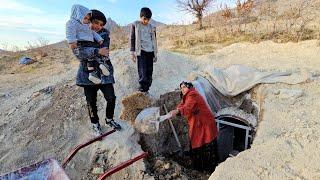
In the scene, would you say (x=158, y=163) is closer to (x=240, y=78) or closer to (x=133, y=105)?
(x=133, y=105)

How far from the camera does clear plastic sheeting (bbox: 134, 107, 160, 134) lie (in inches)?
210

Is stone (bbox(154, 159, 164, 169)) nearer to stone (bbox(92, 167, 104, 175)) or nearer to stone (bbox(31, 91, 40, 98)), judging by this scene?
stone (bbox(92, 167, 104, 175))

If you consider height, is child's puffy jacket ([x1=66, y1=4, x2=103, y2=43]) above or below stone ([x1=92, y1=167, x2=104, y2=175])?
above

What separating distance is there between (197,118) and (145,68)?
1.33m

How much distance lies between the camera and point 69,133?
585 centimetres

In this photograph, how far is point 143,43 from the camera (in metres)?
5.76

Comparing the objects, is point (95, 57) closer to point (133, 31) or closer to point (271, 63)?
point (133, 31)

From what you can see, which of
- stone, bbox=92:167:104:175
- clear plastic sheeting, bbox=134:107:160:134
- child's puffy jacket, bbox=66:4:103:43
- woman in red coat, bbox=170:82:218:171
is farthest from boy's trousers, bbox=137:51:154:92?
stone, bbox=92:167:104:175

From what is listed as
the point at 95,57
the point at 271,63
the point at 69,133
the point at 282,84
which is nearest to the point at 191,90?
the point at 95,57

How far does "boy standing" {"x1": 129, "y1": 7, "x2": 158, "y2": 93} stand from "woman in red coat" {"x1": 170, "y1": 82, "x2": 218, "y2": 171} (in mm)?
1028

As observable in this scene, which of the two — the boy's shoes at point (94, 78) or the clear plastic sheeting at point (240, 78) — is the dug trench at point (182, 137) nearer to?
the clear plastic sheeting at point (240, 78)

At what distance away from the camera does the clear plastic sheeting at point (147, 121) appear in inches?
210

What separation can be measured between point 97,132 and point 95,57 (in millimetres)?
1214

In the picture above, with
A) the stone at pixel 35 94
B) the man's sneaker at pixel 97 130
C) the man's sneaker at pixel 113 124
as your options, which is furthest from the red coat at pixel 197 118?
the stone at pixel 35 94
